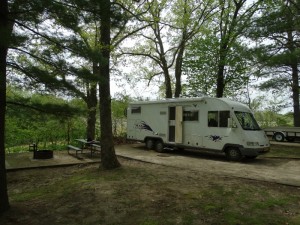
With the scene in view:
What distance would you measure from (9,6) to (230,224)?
5.97m

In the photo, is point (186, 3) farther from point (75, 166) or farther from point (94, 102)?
point (75, 166)

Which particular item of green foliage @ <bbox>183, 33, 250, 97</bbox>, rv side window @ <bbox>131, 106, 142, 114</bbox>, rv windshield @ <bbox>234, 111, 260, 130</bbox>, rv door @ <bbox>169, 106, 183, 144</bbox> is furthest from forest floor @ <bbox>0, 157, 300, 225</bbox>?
green foliage @ <bbox>183, 33, 250, 97</bbox>

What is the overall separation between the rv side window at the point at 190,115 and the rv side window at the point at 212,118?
65cm

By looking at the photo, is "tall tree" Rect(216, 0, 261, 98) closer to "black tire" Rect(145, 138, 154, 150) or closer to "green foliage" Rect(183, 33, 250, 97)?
"green foliage" Rect(183, 33, 250, 97)

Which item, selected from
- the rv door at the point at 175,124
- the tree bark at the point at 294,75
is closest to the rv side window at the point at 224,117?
the rv door at the point at 175,124

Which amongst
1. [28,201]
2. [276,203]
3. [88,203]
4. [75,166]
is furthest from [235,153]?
[28,201]

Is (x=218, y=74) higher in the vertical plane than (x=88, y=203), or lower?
higher

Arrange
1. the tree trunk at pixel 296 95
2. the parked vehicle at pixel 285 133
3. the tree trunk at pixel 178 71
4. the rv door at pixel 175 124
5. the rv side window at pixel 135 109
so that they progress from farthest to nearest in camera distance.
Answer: the tree trunk at pixel 178 71, the parked vehicle at pixel 285 133, the rv side window at pixel 135 109, the tree trunk at pixel 296 95, the rv door at pixel 175 124

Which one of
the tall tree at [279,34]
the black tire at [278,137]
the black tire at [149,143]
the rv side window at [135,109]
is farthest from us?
the black tire at [278,137]

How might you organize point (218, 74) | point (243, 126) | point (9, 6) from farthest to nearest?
1. point (218, 74)
2. point (243, 126)
3. point (9, 6)

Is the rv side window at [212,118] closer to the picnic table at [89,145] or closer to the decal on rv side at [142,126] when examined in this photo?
the decal on rv side at [142,126]

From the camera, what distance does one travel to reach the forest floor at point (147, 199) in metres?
5.55

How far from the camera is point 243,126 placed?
11.7 metres

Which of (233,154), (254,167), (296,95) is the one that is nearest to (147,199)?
(254,167)
